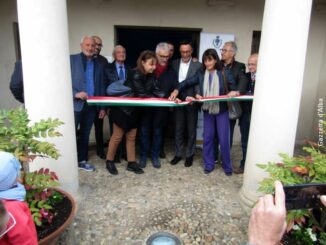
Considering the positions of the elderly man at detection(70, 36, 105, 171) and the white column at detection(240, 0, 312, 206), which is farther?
the elderly man at detection(70, 36, 105, 171)

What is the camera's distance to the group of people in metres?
4.12

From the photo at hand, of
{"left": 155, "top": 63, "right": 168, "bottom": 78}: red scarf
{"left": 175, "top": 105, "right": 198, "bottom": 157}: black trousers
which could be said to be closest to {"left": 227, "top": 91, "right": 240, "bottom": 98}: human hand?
{"left": 175, "top": 105, "right": 198, "bottom": 157}: black trousers

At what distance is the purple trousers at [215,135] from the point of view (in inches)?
166

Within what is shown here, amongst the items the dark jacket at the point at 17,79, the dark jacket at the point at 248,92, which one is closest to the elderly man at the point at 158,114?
the dark jacket at the point at 248,92

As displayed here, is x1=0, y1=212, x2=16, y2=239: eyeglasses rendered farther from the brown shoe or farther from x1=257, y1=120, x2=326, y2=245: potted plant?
the brown shoe

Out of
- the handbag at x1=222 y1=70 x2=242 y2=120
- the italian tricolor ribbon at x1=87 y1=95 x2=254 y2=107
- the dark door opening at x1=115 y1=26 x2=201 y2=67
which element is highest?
the dark door opening at x1=115 y1=26 x2=201 y2=67

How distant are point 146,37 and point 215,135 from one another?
9.48ft

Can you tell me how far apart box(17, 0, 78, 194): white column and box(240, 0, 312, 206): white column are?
217cm

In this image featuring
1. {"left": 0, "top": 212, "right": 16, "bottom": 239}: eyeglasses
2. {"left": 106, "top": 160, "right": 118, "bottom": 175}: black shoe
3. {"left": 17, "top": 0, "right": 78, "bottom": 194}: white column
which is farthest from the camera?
{"left": 106, "top": 160, "right": 118, "bottom": 175}: black shoe

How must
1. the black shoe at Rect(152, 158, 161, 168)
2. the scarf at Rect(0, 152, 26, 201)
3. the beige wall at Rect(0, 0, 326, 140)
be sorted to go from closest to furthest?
the scarf at Rect(0, 152, 26, 201) → the black shoe at Rect(152, 158, 161, 168) → the beige wall at Rect(0, 0, 326, 140)

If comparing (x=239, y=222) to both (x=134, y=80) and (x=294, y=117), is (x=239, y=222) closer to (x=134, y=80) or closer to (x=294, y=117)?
(x=294, y=117)

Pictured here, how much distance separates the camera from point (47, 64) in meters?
3.03

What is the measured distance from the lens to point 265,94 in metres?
3.17

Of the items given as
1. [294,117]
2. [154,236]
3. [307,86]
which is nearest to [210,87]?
[294,117]
